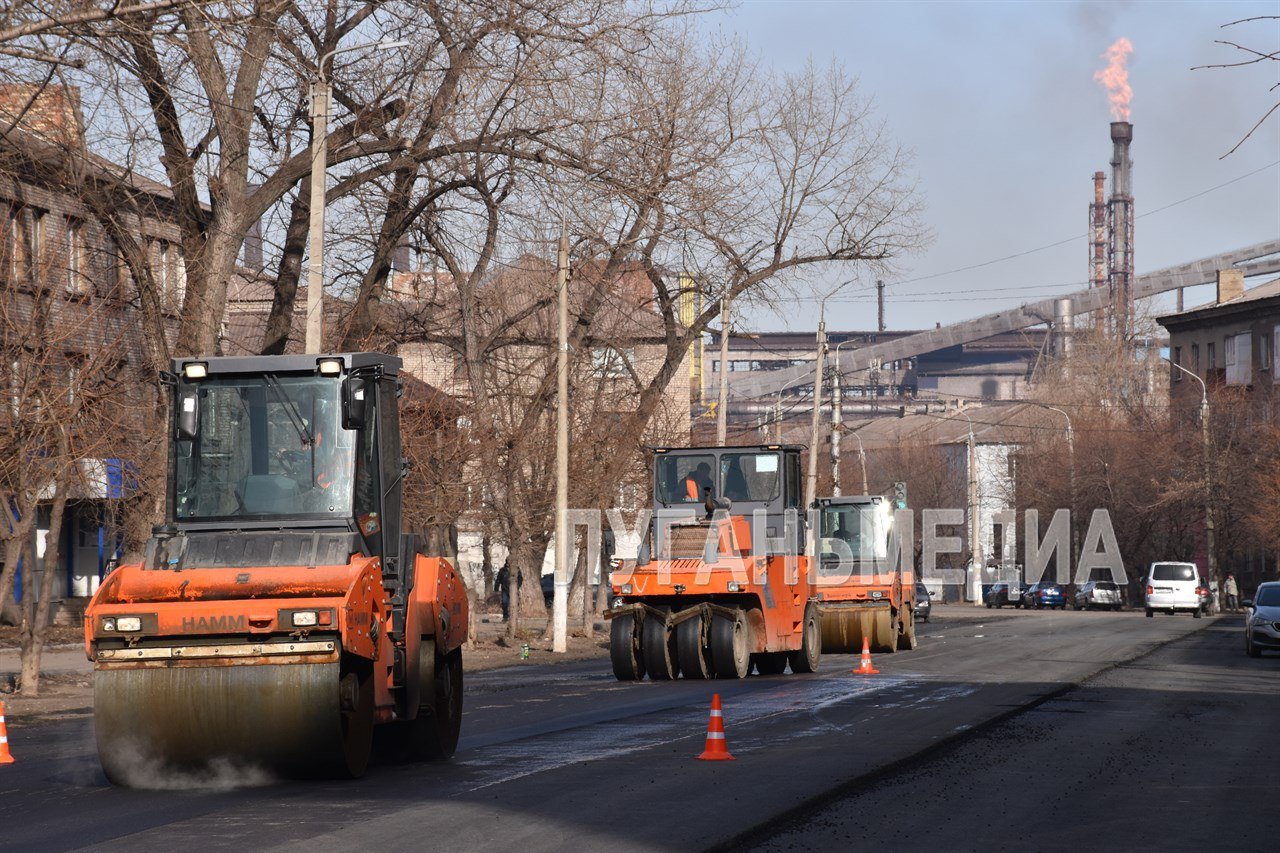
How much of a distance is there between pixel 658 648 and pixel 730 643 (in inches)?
44.1

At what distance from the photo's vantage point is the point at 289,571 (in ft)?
40.9

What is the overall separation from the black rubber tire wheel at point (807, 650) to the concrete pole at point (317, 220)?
9438 mm

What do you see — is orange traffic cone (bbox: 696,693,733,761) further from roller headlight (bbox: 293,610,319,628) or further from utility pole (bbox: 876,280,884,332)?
utility pole (bbox: 876,280,884,332)

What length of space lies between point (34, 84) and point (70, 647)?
2083 centimetres

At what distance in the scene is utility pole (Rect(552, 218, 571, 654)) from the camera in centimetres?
3238

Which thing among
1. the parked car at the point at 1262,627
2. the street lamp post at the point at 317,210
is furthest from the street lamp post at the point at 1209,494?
the street lamp post at the point at 317,210

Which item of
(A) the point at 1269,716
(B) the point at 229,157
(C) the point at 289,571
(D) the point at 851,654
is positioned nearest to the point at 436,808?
(C) the point at 289,571

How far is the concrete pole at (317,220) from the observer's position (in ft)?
74.1

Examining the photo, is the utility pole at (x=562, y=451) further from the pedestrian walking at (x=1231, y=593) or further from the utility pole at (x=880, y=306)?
the utility pole at (x=880, y=306)

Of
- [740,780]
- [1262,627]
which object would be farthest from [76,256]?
[1262,627]

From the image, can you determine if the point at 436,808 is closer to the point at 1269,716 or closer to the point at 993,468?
the point at 1269,716

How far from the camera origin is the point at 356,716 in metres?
12.7

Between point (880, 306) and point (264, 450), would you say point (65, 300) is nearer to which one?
point (264, 450)

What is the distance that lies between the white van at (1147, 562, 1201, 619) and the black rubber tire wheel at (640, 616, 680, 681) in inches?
1530
